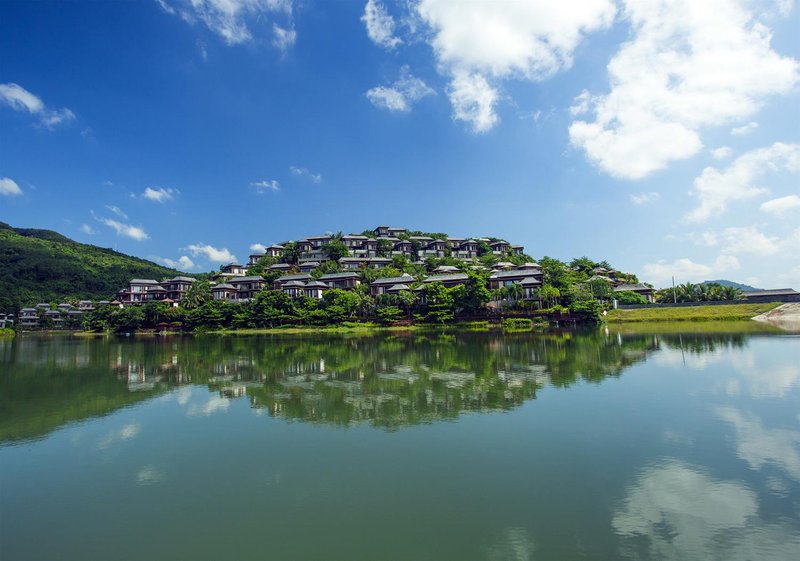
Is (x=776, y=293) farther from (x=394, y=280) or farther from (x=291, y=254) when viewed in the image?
(x=291, y=254)

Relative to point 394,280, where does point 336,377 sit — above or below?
below

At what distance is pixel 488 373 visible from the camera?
21922 mm

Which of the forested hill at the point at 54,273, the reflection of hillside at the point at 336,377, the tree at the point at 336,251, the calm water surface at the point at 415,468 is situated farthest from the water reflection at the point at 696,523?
the forested hill at the point at 54,273

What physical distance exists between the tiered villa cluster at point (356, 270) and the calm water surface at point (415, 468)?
160ft

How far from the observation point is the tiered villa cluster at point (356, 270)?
6981cm

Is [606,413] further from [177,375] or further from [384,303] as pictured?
[384,303]

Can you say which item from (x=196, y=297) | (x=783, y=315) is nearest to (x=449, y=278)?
(x=196, y=297)

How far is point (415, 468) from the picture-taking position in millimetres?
9828

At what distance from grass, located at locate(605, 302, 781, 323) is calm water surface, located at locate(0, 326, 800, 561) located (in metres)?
39.0

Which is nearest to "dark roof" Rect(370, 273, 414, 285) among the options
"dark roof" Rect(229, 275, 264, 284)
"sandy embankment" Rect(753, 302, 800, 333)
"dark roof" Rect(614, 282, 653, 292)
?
"dark roof" Rect(229, 275, 264, 284)

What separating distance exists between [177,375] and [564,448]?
22992 millimetres

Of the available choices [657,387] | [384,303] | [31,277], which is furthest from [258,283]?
[31,277]

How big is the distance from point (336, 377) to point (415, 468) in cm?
1320

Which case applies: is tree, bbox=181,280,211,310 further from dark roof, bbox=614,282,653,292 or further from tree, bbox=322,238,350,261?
dark roof, bbox=614,282,653,292
